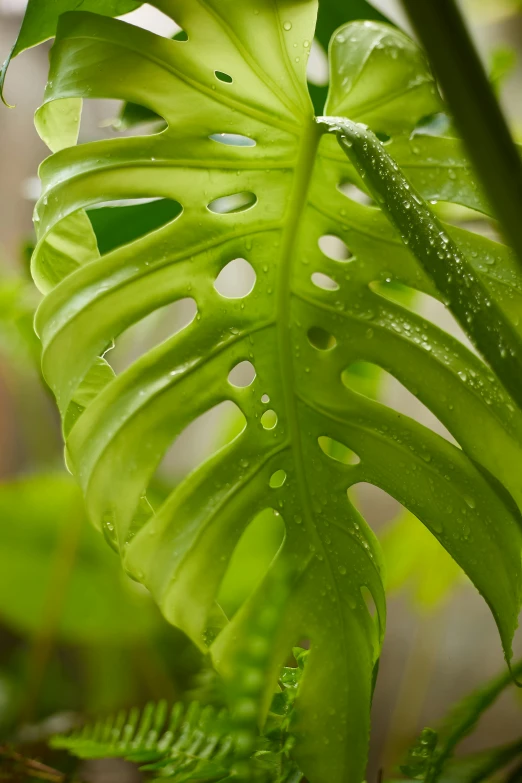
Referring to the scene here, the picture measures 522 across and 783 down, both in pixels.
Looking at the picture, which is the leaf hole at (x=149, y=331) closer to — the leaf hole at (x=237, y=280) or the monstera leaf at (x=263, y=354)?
the leaf hole at (x=237, y=280)

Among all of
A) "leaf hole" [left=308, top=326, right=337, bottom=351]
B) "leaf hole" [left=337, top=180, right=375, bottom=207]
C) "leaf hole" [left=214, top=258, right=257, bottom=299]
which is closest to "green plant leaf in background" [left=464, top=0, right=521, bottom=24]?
"leaf hole" [left=337, top=180, right=375, bottom=207]

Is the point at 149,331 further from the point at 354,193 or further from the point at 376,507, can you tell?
the point at 376,507

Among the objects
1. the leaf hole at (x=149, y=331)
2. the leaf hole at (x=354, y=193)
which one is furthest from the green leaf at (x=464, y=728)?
the leaf hole at (x=149, y=331)

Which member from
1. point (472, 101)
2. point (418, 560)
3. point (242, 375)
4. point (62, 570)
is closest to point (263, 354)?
point (472, 101)

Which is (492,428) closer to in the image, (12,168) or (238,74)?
(238,74)

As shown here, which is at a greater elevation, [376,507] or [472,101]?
[376,507]

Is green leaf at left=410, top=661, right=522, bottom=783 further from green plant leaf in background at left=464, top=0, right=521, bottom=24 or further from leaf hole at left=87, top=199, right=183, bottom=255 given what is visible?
green plant leaf in background at left=464, top=0, right=521, bottom=24
